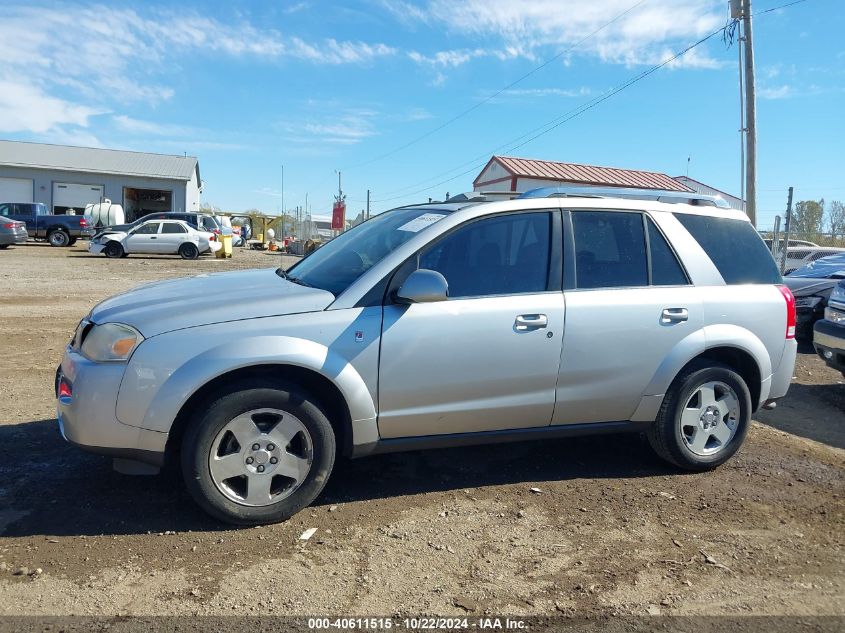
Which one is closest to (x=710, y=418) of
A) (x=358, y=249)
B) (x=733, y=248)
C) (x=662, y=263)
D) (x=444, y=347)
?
(x=662, y=263)

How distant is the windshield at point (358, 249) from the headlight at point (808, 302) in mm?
8029

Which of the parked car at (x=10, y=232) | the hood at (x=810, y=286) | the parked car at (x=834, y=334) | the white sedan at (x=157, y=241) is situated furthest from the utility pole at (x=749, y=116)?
the parked car at (x=10, y=232)

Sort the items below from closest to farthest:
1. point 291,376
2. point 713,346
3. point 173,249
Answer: point 291,376 < point 713,346 < point 173,249

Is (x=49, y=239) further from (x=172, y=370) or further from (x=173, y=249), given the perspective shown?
(x=172, y=370)

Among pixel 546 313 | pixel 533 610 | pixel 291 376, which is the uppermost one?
pixel 546 313

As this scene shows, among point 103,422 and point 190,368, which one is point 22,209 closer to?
point 103,422

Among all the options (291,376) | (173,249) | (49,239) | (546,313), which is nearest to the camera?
(291,376)

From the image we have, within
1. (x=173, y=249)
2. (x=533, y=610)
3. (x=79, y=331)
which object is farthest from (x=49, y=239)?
(x=533, y=610)

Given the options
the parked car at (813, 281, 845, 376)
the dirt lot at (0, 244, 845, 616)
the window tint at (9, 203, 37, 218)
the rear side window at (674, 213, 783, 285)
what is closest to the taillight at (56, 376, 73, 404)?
the dirt lot at (0, 244, 845, 616)

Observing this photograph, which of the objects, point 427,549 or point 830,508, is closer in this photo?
point 427,549

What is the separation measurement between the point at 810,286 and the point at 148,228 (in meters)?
23.0

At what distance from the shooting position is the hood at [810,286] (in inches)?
394

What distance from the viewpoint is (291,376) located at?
3611 mm

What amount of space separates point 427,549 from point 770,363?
2839mm
